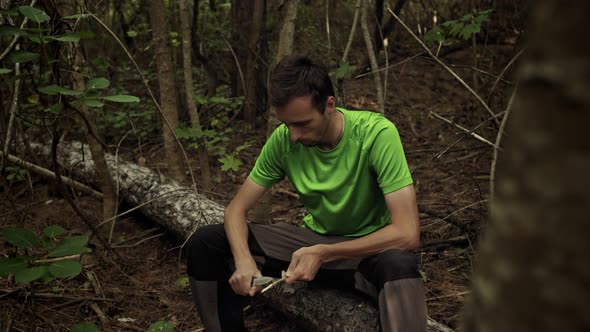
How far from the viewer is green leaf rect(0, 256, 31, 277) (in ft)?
6.16

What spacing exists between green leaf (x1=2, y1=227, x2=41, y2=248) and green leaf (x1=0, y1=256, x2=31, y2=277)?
0.22ft

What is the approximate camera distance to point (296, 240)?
2787 millimetres

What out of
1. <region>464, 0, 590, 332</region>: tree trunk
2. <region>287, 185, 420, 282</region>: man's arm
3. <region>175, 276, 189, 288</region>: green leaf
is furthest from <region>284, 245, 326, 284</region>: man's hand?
<region>464, 0, 590, 332</region>: tree trunk

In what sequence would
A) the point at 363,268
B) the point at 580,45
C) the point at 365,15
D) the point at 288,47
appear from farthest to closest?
the point at 365,15
the point at 288,47
the point at 363,268
the point at 580,45

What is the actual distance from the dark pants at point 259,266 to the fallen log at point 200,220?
96 mm

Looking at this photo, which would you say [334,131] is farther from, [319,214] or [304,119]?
[319,214]

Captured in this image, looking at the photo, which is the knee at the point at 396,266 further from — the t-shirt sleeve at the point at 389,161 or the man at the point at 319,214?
the t-shirt sleeve at the point at 389,161

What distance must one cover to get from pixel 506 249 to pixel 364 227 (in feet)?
7.26

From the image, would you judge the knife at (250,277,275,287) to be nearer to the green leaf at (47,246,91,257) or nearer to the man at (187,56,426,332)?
the man at (187,56,426,332)

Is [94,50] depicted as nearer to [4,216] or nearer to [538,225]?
[4,216]

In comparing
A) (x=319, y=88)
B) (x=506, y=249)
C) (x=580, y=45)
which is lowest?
(x=319, y=88)

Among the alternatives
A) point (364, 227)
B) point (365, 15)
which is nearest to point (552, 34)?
point (364, 227)

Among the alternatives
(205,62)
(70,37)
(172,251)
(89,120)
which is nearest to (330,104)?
(70,37)

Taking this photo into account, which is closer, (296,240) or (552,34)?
(552,34)
